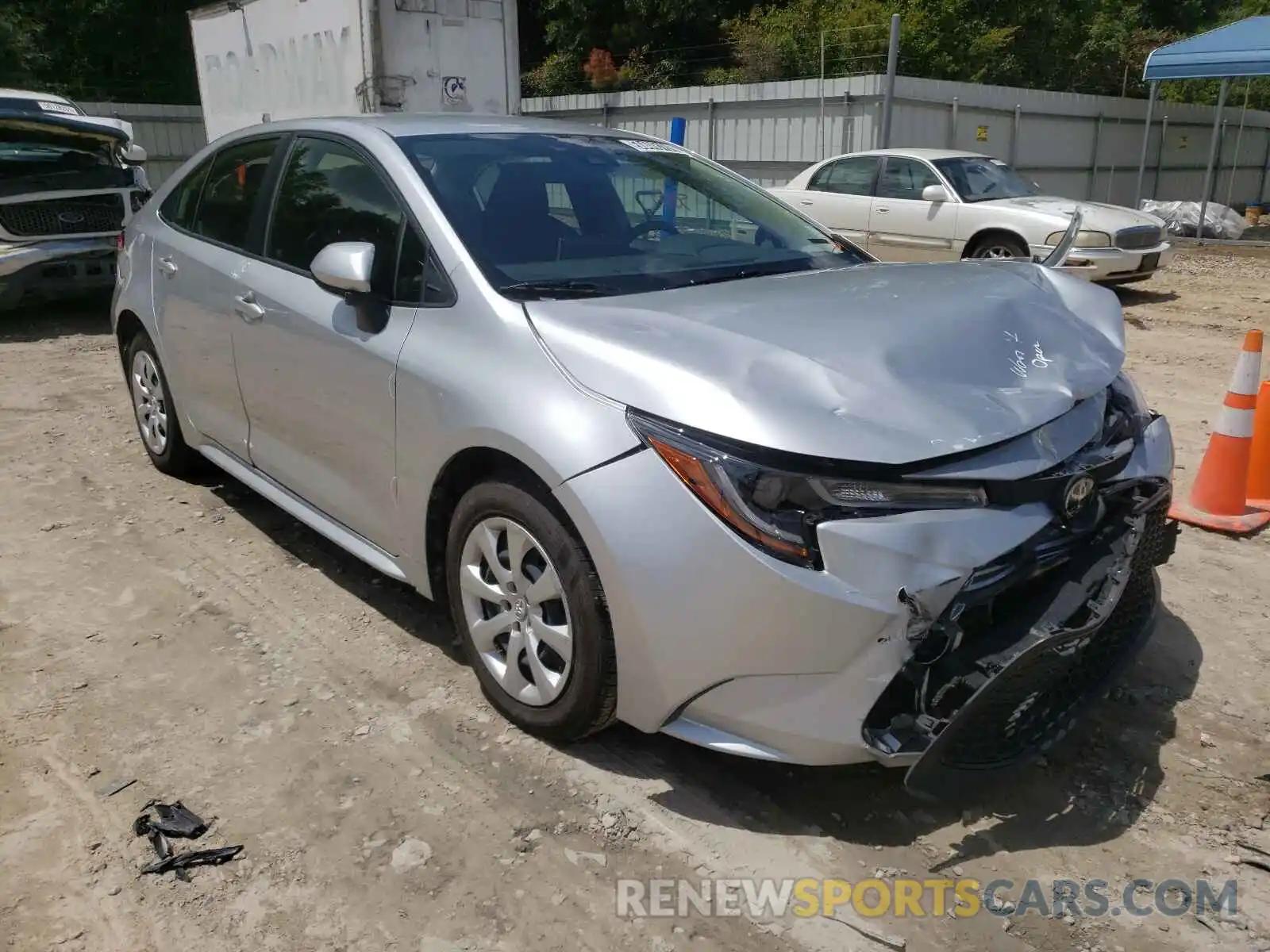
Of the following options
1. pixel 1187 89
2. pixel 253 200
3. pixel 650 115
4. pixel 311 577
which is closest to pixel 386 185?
pixel 253 200

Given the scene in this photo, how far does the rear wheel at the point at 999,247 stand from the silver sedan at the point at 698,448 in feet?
23.2

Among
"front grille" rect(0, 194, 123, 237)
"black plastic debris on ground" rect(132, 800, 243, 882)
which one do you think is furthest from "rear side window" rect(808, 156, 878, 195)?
"black plastic debris on ground" rect(132, 800, 243, 882)

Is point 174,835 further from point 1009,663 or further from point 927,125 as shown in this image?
point 927,125

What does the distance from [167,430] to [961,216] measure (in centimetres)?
822

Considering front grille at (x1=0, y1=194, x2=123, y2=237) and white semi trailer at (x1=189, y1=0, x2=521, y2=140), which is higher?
white semi trailer at (x1=189, y1=0, x2=521, y2=140)

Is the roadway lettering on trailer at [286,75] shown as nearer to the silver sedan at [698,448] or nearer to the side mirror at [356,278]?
the silver sedan at [698,448]

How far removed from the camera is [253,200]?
4113 mm

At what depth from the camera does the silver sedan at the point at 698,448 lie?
2328 millimetres

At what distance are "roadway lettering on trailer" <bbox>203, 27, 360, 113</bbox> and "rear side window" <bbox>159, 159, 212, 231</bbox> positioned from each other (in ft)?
20.4

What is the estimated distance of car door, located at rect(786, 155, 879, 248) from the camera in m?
11.3

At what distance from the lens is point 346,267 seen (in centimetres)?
311

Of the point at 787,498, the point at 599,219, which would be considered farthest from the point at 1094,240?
the point at 787,498

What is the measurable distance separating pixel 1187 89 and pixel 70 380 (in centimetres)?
3193

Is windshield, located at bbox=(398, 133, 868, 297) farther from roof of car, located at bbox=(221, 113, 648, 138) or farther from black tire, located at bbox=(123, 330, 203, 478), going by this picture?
black tire, located at bbox=(123, 330, 203, 478)
